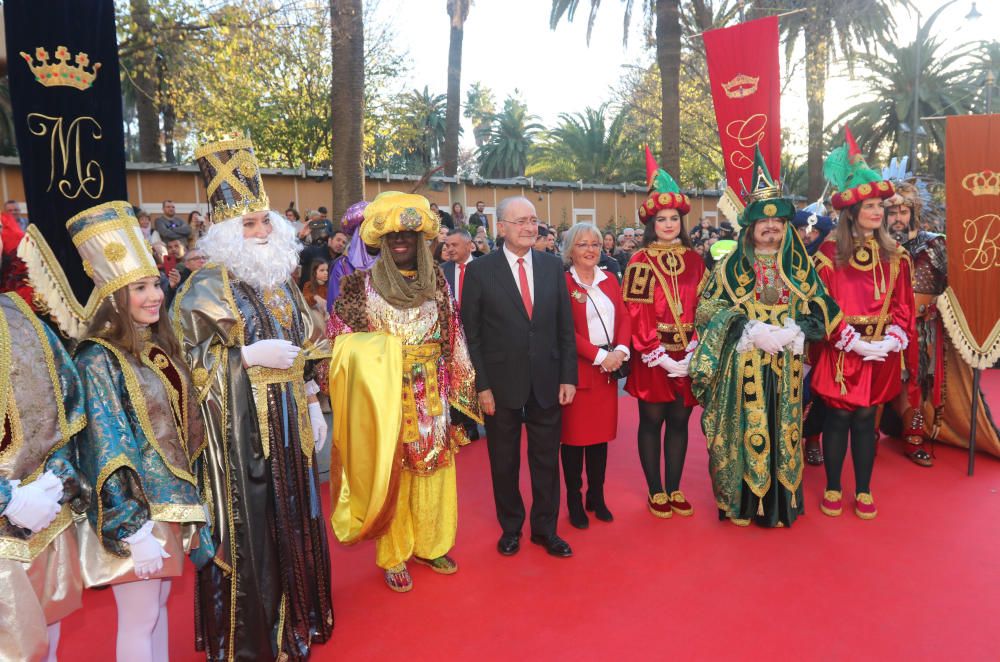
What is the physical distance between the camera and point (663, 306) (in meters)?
4.19

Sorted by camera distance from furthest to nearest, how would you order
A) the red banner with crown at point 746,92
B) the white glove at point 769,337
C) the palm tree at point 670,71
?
the palm tree at point 670,71 < the red banner with crown at point 746,92 < the white glove at point 769,337

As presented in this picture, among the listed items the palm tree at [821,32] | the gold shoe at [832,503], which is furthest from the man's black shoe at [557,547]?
the palm tree at [821,32]

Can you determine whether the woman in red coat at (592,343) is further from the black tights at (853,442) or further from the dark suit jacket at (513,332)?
the black tights at (853,442)

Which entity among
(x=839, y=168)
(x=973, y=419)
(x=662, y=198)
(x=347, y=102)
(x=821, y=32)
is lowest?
(x=973, y=419)

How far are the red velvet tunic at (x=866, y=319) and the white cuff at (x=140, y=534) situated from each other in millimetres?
3793

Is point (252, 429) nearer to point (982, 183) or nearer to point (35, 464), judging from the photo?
point (35, 464)

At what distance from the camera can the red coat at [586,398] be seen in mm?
3986

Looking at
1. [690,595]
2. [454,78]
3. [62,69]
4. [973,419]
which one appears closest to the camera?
[62,69]

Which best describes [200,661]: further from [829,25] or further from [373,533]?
[829,25]

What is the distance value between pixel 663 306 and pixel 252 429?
2.55 metres

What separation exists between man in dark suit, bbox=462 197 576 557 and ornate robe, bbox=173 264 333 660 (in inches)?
42.9

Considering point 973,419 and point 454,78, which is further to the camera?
point 454,78

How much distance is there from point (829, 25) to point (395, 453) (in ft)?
54.0

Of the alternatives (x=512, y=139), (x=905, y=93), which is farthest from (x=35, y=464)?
(x=512, y=139)
